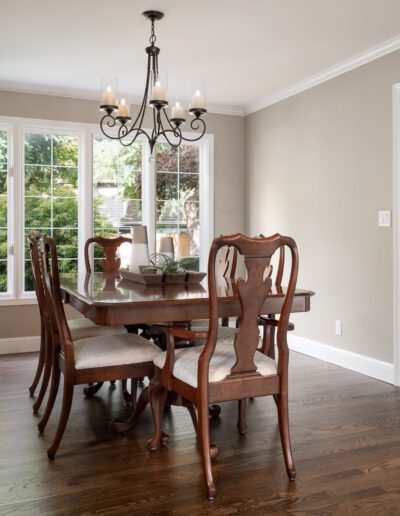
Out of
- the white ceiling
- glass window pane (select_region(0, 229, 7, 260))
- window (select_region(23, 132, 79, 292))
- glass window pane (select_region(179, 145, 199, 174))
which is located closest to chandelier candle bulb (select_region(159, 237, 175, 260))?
the white ceiling

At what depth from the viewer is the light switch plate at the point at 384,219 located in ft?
12.9

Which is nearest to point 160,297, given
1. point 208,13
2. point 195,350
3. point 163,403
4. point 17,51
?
point 195,350

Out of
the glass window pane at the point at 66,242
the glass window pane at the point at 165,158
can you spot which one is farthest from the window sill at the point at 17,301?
the glass window pane at the point at 165,158

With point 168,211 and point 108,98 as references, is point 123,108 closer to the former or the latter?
point 108,98

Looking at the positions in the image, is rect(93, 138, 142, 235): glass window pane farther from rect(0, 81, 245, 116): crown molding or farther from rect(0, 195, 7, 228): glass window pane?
rect(0, 195, 7, 228): glass window pane

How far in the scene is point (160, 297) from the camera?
247 centimetres

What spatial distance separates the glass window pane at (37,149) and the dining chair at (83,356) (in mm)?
2590

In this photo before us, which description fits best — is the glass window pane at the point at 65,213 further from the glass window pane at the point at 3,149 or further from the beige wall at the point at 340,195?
the beige wall at the point at 340,195

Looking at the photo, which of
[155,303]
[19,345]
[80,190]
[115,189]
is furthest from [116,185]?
[155,303]

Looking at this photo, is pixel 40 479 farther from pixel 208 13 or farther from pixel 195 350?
pixel 208 13

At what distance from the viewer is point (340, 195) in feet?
14.6

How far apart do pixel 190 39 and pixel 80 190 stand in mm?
2010

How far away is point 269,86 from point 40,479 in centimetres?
400

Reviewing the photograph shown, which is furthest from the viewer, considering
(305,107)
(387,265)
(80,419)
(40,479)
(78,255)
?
(78,255)
